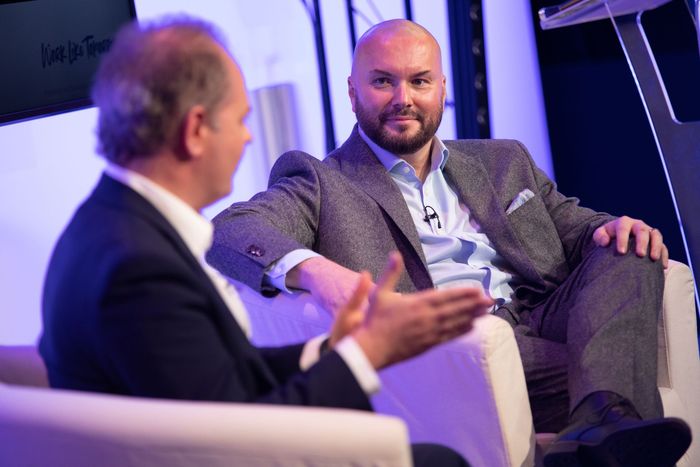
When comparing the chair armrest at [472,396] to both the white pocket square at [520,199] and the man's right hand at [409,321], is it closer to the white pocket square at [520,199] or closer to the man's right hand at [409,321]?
the man's right hand at [409,321]

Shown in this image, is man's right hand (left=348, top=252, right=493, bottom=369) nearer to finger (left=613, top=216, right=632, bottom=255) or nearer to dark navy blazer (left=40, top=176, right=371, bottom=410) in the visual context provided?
dark navy blazer (left=40, top=176, right=371, bottom=410)

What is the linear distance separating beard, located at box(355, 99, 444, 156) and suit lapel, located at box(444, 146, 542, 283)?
11 centimetres

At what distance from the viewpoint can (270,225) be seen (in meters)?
2.34

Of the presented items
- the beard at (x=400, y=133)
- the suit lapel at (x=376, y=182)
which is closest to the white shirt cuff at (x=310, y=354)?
the suit lapel at (x=376, y=182)

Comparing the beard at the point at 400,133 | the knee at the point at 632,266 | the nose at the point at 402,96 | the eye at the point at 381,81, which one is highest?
the eye at the point at 381,81

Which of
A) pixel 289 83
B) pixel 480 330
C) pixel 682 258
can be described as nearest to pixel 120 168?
pixel 480 330

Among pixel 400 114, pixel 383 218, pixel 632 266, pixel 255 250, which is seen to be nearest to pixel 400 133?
pixel 400 114

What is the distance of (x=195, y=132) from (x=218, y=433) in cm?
41

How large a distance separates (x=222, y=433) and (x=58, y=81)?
1938mm

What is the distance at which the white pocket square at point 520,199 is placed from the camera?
104 inches

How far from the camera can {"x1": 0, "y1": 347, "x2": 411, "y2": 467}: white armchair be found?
1.22 metres

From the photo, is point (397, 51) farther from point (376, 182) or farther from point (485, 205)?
point (485, 205)

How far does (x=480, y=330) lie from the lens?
6.20 ft

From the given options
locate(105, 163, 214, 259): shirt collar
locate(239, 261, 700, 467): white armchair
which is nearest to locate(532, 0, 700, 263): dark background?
locate(239, 261, 700, 467): white armchair
